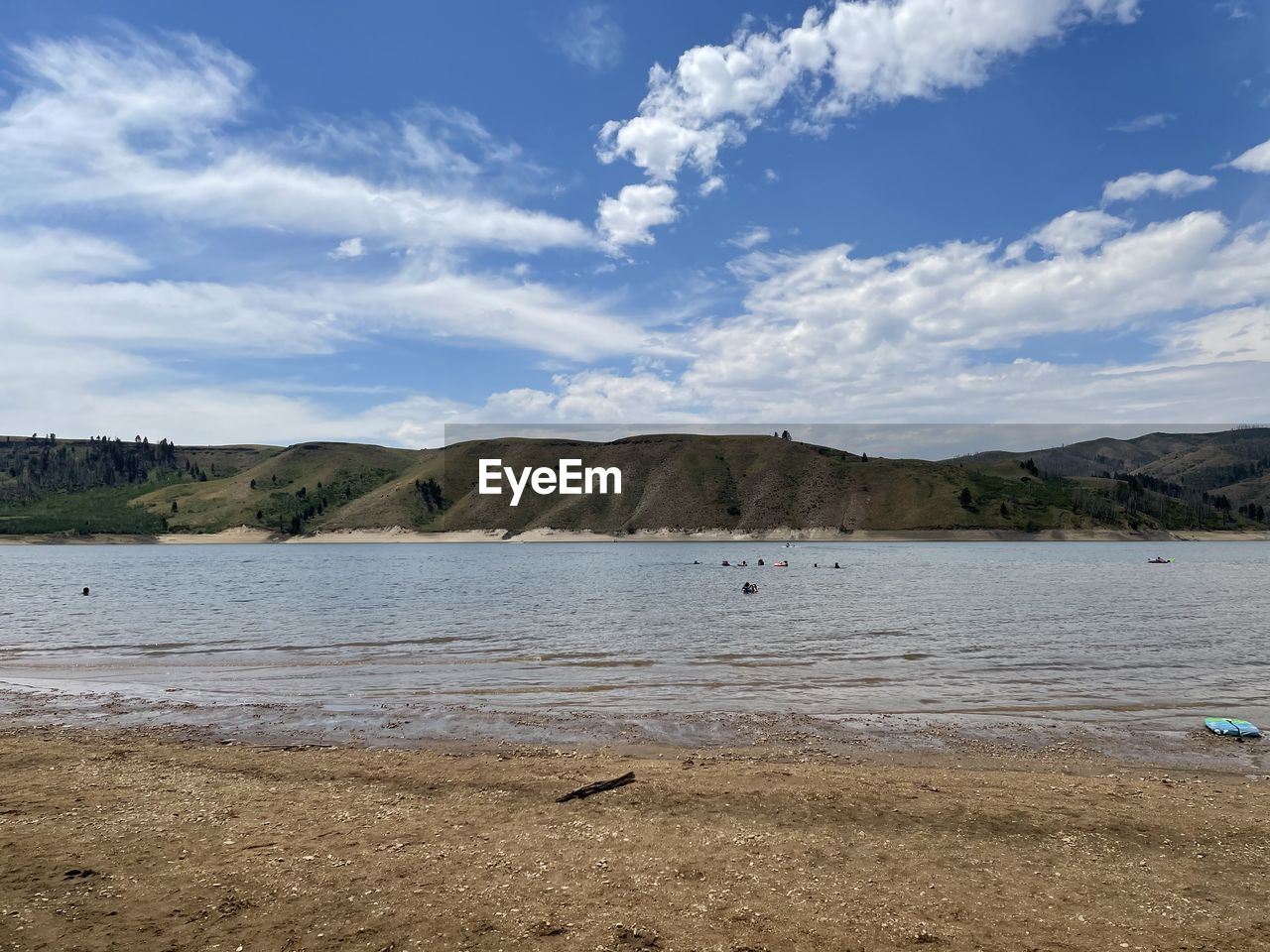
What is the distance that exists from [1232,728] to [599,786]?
16723 millimetres

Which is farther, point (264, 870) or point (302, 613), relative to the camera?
point (302, 613)

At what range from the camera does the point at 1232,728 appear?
1898cm

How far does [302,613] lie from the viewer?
52000mm

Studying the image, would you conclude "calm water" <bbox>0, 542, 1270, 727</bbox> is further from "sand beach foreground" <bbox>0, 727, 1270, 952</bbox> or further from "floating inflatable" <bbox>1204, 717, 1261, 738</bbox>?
"sand beach foreground" <bbox>0, 727, 1270, 952</bbox>

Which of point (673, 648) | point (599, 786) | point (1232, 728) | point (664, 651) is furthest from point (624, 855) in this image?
point (673, 648)

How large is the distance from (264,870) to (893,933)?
8.16m

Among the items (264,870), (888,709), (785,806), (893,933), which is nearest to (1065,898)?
(893,933)

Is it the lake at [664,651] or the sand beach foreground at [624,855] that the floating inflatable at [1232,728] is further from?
the sand beach foreground at [624,855]

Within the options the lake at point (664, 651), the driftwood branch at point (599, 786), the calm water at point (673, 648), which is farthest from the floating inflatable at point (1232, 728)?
the driftwood branch at point (599, 786)

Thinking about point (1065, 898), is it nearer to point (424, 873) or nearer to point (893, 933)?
point (893, 933)

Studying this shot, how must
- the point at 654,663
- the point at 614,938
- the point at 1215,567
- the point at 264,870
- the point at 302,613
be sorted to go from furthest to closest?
the point at 1215,567 < the point at 302,613 < the point at 654,663 < the point at 264,870 < the point at 614,938

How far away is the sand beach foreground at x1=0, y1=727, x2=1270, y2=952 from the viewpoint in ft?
28.1

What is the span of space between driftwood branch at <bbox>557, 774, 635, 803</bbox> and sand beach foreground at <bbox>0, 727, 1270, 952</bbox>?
8.8 inches

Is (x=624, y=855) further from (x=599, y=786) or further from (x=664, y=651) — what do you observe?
(x=664, y=651)
